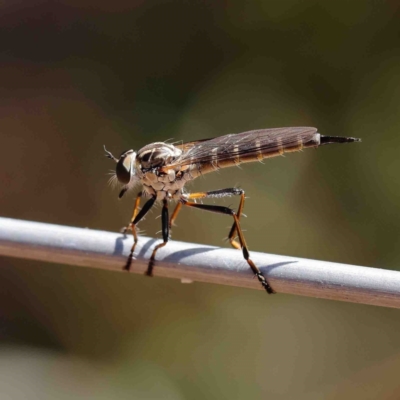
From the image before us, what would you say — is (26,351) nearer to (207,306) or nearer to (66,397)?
(66,397)

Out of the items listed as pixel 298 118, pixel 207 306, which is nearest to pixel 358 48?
pixel 298 118

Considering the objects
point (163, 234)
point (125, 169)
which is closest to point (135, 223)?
point (163, 234)

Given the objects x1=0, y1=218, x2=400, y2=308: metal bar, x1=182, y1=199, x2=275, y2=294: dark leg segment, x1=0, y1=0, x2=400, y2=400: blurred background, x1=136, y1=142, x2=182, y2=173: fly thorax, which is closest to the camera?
x1=0, y1=218, x2=400, y2=308: metal bar

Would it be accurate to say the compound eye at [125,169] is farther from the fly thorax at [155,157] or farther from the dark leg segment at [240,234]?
the dark leg segment at [240,234]

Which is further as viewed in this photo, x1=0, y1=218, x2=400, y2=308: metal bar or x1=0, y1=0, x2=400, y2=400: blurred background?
x1=0, y1=0, x2=400, y2=400: blurred background

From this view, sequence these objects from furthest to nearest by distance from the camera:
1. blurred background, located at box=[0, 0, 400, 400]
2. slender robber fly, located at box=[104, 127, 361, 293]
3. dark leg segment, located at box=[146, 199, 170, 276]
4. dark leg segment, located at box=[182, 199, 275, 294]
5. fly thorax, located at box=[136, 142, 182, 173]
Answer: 1. blurred background, located at box=[0, 0, 400, 400]
2. fly thorax, located at box=[136, 142, 182, 173]
3. slender robber fly, located at box=[104, 127, 361, 293]
4. dark leg segment, located at box=[146, 199, 170, 276]
5. dark leg segment, located at box=[182, 199, 275, 294]

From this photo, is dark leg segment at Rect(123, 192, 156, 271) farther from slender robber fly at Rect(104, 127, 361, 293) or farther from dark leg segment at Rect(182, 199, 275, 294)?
dark leg segment at Rect(182, 199, 275, 294)

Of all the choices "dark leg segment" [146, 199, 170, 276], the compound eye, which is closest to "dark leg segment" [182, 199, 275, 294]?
"dark leg segment" [146, 199, 170, 276]
